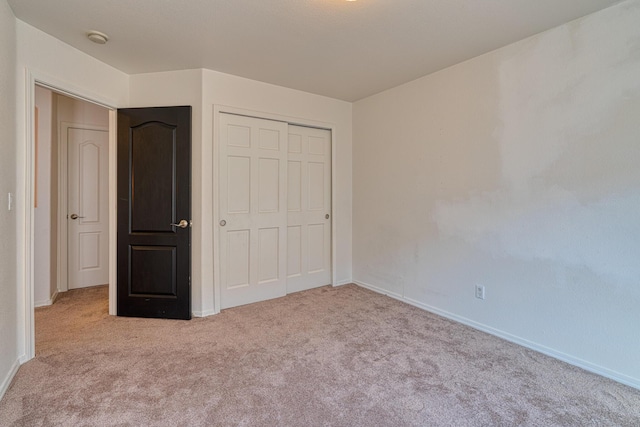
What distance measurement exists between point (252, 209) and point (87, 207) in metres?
2.37

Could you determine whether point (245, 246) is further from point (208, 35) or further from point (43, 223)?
point (43, 223)

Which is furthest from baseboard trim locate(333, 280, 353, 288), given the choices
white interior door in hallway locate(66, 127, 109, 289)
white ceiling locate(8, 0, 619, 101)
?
white interior door in hallway locate(66, 127, 109, 289)

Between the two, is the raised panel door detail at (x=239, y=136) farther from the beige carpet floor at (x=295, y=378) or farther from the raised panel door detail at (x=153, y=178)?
the beige carpet floor at (x=295, y=378)

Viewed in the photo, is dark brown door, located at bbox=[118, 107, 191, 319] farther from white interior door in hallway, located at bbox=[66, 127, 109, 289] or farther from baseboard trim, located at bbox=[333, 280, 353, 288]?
baseboard trim, located at bbox=[333, 280, 353, 288]

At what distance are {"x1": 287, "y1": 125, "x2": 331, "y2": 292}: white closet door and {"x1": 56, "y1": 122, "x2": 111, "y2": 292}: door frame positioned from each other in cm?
282

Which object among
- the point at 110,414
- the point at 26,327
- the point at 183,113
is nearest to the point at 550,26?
the point at 183,113

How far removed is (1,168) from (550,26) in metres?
3.88

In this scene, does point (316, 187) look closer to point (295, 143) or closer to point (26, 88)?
point (295, 143)

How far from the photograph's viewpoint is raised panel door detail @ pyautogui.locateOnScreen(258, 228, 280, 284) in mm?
3566

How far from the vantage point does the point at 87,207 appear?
159 inches

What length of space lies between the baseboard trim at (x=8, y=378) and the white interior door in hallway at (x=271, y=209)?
5.11ft

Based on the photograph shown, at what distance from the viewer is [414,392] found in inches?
74.3

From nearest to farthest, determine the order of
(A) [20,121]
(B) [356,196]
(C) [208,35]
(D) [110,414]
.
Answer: (D) [110,414] < (A) [20,121] < (C) [208,35] < (B) [356,196]

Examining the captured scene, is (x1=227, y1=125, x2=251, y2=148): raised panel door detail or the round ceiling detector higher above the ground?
the round ceiling detector
